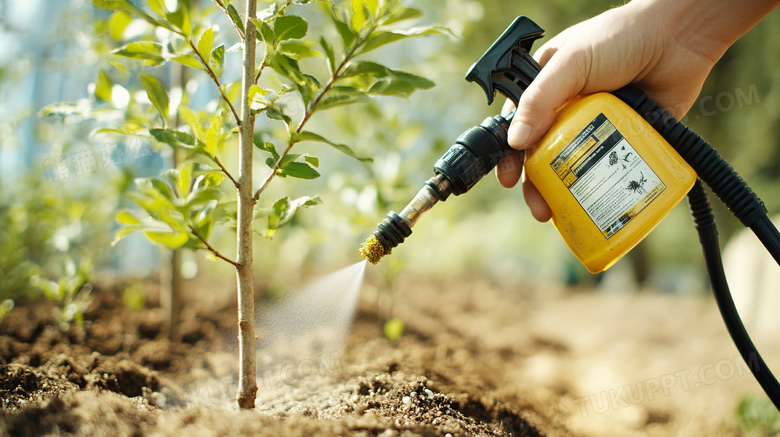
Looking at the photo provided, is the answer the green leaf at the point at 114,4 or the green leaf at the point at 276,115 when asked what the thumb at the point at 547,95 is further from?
the green leaf at the point at 114,4

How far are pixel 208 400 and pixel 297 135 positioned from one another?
28.0 inches

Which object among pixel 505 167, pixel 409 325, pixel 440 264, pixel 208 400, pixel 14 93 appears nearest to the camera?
pixel 208 400

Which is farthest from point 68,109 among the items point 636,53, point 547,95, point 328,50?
point 636,53

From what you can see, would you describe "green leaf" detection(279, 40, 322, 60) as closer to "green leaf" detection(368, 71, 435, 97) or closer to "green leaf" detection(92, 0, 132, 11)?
"green leaf" detection(368, 71, 435, 97)

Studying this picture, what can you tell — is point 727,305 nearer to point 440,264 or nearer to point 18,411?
point 18,411

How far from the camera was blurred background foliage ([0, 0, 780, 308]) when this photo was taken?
5.27 feet

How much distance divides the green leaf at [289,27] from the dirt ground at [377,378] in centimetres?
65

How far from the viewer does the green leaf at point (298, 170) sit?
775 millimetres

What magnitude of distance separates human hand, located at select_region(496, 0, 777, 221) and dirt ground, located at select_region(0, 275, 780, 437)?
63 centimetres

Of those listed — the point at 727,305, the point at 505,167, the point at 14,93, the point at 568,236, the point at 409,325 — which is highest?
the point at 14,93

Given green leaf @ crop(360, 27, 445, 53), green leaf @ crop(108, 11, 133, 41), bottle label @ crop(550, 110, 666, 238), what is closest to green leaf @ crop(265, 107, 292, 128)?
green leaf @ crop(360, 27, 445, 53)

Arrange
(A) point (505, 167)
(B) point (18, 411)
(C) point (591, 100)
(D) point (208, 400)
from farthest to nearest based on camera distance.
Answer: (A) point (505, 167) < (D) point (208, 400) < (C) point (591, 100) < (B) point (18, 411)

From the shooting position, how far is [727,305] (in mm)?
1016

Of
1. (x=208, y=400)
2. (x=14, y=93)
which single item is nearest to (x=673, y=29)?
(x=208, y=400)
